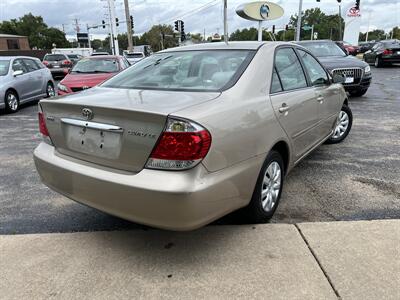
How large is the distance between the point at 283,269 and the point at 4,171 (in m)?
3.98

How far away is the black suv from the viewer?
9586mm

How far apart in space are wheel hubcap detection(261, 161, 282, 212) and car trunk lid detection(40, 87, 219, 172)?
2.95 feet

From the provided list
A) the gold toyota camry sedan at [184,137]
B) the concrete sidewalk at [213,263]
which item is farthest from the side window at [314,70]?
the concrete sidewalk at [213,263]

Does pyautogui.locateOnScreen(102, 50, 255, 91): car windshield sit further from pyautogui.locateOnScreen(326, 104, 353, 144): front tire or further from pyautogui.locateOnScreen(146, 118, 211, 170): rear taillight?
pyautogui.locateOnScreen(326, 104, 353, 144): front tire

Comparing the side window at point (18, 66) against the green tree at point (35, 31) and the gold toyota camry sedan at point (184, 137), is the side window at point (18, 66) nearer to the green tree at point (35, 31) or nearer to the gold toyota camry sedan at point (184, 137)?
the gold toyota camry sedan at point (184, 137)

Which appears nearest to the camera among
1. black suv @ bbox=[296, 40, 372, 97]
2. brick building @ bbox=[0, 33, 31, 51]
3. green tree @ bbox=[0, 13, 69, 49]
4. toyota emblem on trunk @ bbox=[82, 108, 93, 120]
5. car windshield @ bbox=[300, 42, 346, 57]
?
toyota emblem on trunk @ bbox=[82, 108, 93, 120]

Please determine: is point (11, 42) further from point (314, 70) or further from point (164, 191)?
point (164, 191)

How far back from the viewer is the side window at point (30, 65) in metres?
10.9

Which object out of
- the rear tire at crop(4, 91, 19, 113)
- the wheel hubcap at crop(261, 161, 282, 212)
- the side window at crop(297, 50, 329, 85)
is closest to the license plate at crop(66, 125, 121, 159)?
the wheel hubcap at crop(261, 161, 282, 212)

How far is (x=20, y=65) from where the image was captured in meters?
10.5

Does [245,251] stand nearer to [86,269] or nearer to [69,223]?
[86,269]

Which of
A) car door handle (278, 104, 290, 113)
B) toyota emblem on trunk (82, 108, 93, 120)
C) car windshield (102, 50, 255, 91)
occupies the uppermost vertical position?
car windshield (102, 50, 255, 91)

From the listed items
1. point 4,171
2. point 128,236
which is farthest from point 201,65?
point 4,171

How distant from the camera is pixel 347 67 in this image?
378 inches
